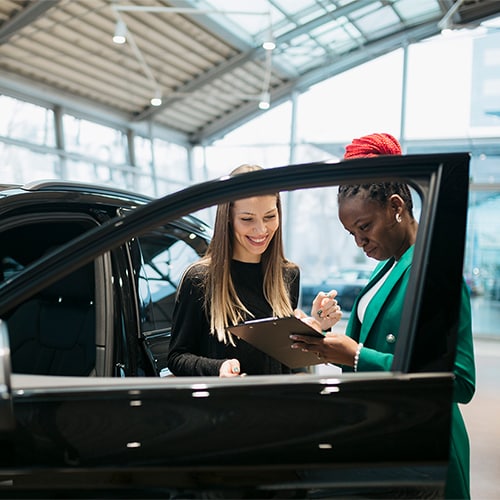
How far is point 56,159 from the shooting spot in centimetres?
1081

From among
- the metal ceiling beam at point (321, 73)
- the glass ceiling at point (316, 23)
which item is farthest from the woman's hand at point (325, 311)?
the metal ceiling beam at point (321, 73)

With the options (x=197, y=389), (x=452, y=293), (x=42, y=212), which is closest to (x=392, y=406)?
(x=452, y=293)

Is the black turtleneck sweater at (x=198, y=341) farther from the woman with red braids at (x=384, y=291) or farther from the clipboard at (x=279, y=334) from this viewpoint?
the woman with red braids at (x=384, y=291)

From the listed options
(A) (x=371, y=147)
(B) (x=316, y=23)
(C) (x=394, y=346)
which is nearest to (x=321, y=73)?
(B) (x=316, y=23)

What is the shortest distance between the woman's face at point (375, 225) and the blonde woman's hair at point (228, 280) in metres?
0.46

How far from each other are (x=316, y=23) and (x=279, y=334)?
10.8 meters

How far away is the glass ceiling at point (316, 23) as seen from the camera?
10656mm

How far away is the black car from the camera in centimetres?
112

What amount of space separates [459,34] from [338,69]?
2461mm

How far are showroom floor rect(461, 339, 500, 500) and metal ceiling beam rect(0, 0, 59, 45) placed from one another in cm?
740

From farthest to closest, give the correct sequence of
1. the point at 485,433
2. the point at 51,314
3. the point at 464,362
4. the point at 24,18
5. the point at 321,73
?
the point at 321,73, the point at 24,18, the point at 485,433, the point at 51,314, the point at 464,362

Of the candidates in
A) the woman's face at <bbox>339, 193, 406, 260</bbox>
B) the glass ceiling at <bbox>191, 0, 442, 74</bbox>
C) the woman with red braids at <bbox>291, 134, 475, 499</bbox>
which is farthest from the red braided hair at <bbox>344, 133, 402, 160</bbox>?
the glass ceiling at <bbox>191, 0, 442, 74</bbox>

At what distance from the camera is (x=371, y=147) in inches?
57.8

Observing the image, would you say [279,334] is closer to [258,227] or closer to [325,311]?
[325,311]
